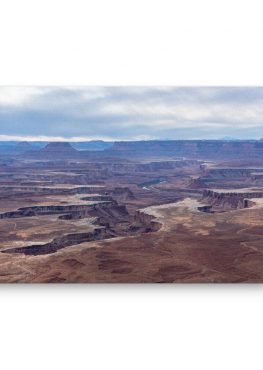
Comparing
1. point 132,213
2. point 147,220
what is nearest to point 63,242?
point 132,213

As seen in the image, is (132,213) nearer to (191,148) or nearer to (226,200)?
(191,148)

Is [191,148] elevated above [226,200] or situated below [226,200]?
above

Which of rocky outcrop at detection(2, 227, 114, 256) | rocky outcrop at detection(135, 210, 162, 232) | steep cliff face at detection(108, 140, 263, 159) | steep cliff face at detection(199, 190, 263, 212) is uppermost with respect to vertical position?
steep cliff face at detection(108, 140, 263, 159)

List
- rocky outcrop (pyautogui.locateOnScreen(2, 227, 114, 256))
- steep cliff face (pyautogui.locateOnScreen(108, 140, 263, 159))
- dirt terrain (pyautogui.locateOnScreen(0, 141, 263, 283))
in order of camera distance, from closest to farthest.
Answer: dirt terrain (pyautogui.locateOnScreen(0, 141, 263, 283)), rocky outcrop (pyautogui.locateOnScreen(2, 227, 114, 256)), steep cliff face (pyautogui.locateOnScreen(108, 140, 263, 159))

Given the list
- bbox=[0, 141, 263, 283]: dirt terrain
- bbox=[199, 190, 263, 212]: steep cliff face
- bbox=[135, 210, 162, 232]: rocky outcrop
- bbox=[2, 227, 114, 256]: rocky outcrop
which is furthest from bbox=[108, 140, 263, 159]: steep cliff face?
bbox=[2, 227, 114, 256]: rocky outcrop

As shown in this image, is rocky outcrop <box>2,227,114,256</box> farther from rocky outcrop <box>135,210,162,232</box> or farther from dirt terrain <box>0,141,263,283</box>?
rocky outcrop <box>135,210,162,232</box>
